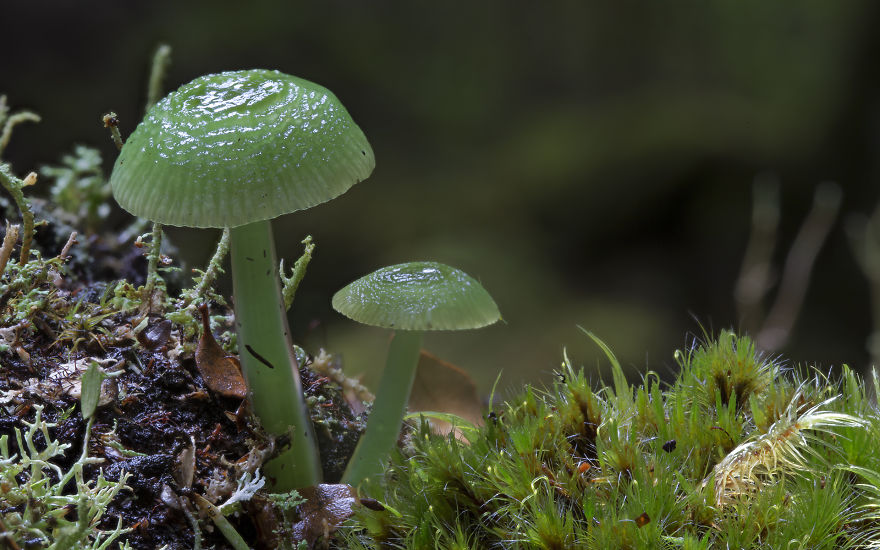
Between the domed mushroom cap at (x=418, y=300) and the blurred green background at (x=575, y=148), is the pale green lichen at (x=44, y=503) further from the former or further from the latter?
the blurred green background at (x=575, y=148)

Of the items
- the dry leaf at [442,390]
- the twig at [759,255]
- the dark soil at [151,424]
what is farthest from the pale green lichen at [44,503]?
the twig at [759,255]

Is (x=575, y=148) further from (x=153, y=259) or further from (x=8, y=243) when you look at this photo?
(x=8, y=243)

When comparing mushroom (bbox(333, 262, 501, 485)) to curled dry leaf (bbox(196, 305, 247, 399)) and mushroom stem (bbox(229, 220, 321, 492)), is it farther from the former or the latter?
curled dry leaf (bbox(196, 305, 247, 399))

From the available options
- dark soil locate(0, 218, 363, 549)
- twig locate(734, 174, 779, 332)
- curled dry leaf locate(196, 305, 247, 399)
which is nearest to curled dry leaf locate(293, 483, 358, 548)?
dark soil locate(0, 218, 363, 549)

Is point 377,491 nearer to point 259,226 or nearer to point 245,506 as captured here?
point 245,506

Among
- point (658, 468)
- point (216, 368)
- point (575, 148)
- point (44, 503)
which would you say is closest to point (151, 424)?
point (216, 368)

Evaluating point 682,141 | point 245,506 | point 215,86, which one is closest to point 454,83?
point 682,141
